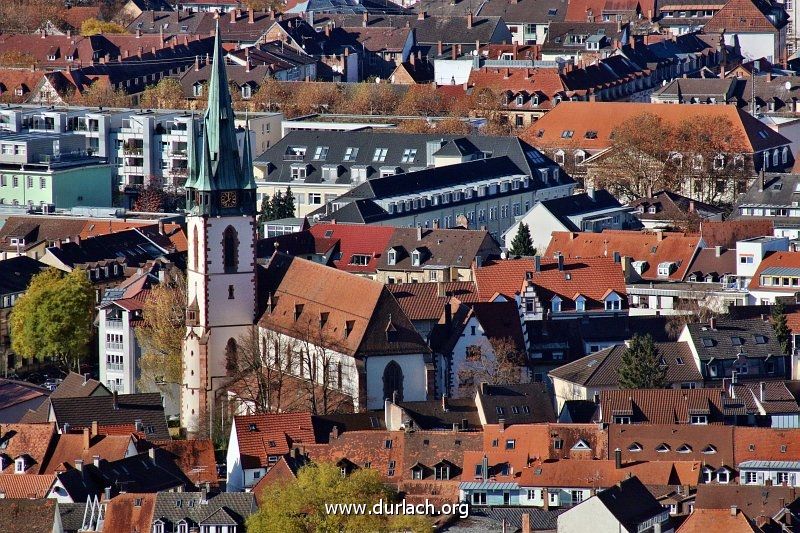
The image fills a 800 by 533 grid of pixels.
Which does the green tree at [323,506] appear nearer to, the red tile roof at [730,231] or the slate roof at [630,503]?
the slate roof at [630,503]

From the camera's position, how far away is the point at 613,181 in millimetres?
184875

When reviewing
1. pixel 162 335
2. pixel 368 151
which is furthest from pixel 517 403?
pixel 368 151

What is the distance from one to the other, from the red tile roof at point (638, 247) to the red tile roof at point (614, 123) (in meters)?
36.3

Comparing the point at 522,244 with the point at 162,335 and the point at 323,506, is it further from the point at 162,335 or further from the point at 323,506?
the point at 323,506

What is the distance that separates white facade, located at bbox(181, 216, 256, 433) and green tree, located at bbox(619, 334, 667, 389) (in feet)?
54.2

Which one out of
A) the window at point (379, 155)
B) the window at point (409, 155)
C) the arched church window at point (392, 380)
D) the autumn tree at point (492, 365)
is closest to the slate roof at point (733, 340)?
the autumn tree at point (492, 365)

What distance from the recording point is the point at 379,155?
181500mm

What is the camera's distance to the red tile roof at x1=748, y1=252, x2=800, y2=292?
145875mm

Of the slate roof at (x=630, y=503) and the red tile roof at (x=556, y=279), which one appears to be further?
the red tile roof at (x=556, y=279)

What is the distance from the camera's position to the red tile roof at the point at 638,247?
151 m

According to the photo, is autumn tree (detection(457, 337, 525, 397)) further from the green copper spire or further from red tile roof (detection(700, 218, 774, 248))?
red tile roof (detection(700, 218, 774, 248))

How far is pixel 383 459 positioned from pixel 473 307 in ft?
56.0

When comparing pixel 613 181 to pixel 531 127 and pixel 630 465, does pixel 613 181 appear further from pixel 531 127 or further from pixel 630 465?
pixel 630 465

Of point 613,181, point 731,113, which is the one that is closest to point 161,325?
point 613,181
